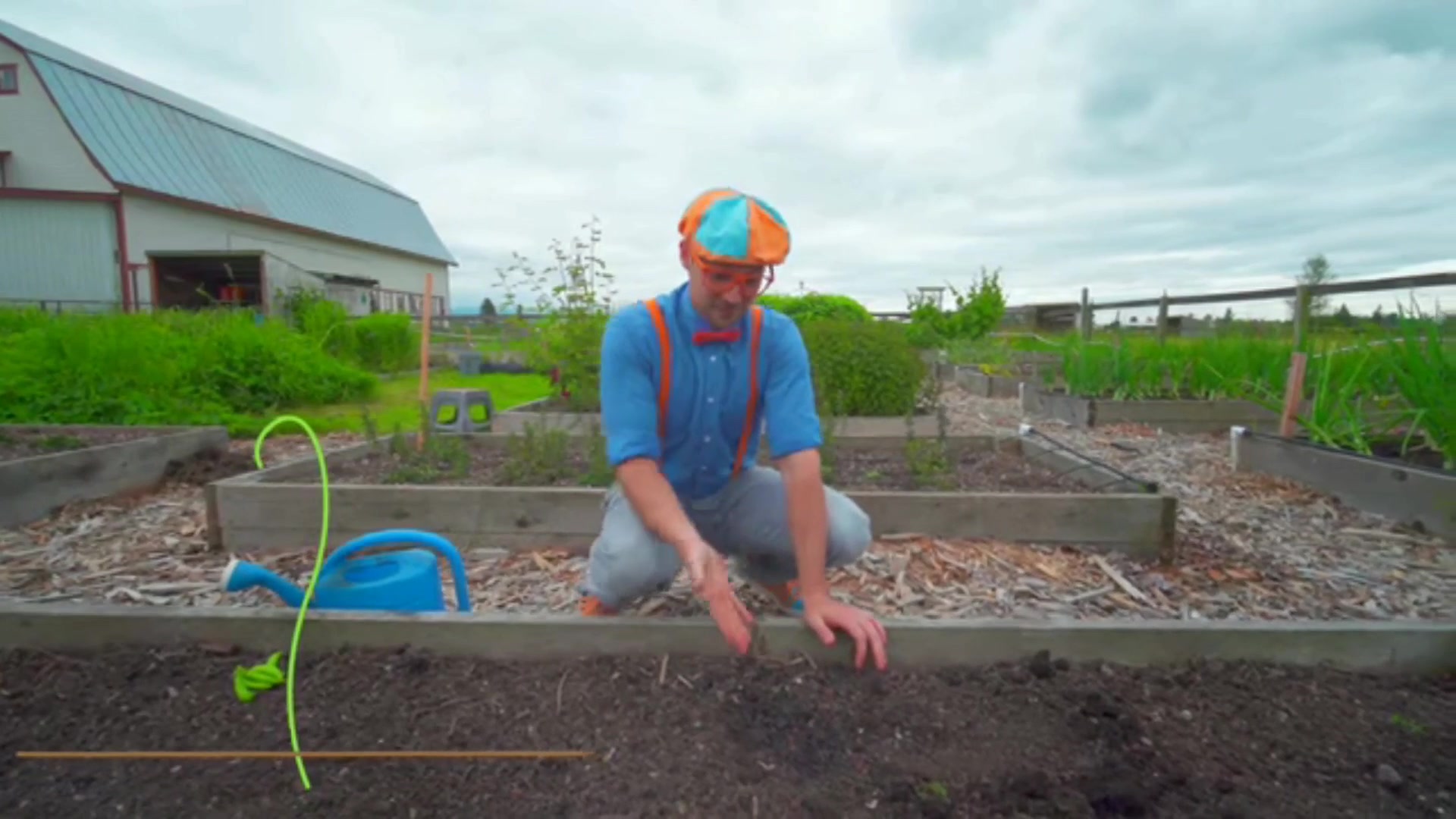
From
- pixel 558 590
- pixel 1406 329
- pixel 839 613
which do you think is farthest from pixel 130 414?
pixel 1406 329

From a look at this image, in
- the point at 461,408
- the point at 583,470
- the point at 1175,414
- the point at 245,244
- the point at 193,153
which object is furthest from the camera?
the point at 245,244

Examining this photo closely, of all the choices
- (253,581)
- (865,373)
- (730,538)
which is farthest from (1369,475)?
(253,581)

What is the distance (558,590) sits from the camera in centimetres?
248

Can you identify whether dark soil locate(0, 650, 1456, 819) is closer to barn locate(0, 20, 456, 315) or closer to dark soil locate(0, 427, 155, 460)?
dark soil locate(0, 427, 155, 460)

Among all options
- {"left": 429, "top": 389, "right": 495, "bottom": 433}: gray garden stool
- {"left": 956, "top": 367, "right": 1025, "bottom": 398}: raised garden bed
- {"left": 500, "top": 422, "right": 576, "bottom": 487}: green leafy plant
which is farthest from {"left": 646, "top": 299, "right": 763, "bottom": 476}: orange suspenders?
{"left": 956, "top": 367, "right": 1025, "bottom": 398}: raised garden bed

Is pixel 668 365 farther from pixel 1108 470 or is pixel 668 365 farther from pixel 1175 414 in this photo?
pixel 1175 414

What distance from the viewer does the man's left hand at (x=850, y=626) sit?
1514 mm

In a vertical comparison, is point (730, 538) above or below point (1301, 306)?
below

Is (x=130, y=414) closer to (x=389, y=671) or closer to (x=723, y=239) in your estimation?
(x=389, y=671)

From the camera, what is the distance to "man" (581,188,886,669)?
1.50 metres

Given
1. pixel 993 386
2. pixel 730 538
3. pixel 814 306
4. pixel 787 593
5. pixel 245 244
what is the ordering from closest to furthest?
pixel 730 538, pixel 787 593, pixel 993 386, pixel 814 306, pixel 245 244

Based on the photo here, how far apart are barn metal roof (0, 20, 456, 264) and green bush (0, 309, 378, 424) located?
46.6ft

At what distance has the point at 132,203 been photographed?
16.5m

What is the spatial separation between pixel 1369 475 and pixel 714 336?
11.1ft
